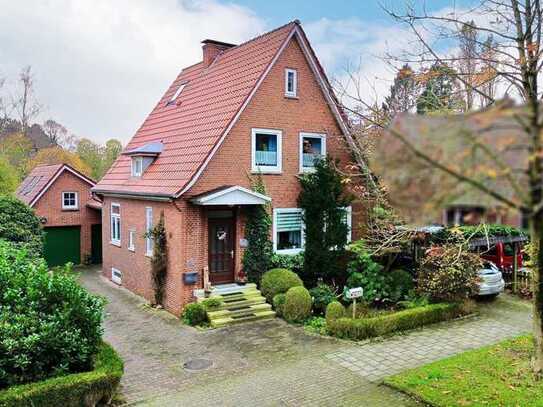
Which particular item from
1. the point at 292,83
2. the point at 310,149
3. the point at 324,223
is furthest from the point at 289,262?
the point at 292,83

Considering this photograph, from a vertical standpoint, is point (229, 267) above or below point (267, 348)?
above

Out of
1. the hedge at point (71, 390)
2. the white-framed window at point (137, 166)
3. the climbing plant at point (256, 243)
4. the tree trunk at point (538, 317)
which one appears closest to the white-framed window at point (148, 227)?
the white-framed window at point (137, 166)

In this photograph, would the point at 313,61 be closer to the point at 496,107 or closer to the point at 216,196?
the point at 216,196

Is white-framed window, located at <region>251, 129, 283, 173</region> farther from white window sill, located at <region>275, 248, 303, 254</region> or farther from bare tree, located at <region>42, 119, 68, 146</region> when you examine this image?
bare tree, located at <region>42, 119, 68, 146</region>

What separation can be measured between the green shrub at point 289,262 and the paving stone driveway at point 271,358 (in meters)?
2.63

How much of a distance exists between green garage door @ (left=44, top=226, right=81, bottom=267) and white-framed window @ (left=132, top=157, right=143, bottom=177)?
9.31m

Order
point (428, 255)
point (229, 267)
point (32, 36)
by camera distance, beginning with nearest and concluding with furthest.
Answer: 1. point (428, 255)
2. point (229, 267)
3. point (32, 36)

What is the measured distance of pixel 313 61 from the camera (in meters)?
17.2

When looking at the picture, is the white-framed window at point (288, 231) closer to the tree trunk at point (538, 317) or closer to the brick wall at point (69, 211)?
the tree trunk at point (538, 317)

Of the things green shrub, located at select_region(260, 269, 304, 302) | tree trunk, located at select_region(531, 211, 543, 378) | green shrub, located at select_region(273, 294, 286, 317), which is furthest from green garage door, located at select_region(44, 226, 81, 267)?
tree trunk, located at select_region(531, 211, 543, 378)

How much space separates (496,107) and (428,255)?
43.6ft

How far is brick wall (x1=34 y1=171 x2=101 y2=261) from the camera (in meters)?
24.9

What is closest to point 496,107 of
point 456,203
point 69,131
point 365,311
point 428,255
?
point 456,203

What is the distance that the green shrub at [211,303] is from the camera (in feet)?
46.6
